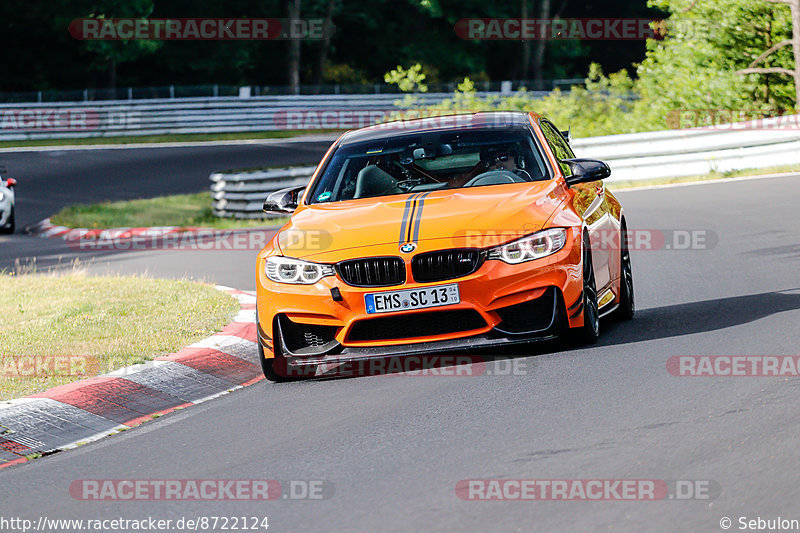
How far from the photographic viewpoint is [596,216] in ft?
28.0

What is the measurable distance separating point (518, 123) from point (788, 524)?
5.06 metres

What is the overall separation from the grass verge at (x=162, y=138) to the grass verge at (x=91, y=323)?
2755 cm

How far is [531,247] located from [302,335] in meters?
1.50

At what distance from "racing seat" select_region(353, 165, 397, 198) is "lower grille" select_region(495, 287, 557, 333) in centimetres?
165

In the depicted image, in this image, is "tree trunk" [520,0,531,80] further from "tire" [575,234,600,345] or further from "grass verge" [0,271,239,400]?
"tire" [575,234,600,345]

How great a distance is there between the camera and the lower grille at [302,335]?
25.2 ft

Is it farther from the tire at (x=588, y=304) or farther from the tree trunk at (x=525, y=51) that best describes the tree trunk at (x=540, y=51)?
the tire at (x=588, y=304)

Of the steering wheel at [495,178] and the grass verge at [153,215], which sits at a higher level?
the steering wheel at [495,178]

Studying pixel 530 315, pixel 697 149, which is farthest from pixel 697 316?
pixel 697 149

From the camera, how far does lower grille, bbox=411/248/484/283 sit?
293 inches

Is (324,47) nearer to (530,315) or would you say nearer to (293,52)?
(293,52)

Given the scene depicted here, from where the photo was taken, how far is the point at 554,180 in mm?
8508

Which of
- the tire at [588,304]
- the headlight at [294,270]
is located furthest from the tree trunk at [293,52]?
the tire at [588,304]

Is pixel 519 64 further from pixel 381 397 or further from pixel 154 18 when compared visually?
pixel 381 397
